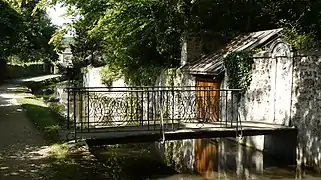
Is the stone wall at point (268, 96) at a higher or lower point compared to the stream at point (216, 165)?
higher

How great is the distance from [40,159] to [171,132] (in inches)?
135

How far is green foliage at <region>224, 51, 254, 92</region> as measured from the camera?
14.2 m

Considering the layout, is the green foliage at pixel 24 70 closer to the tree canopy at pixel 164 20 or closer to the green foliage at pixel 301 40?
the tree canopy at pixel 164 20

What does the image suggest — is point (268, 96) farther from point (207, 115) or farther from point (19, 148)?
point (19, 148)

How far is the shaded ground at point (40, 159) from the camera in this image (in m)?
8.59

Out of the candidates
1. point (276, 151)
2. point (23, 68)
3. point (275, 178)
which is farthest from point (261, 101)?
point (23, 68)

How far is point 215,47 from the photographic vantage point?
1811cm

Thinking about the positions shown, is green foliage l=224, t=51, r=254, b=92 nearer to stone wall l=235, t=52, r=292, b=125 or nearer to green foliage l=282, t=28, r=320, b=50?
stone wall l=235, t=52, r=292, b=125

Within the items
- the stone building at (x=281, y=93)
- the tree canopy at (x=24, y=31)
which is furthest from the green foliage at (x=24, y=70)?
the stone building at (x=281, y=93)

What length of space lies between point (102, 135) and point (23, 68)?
1622 inches

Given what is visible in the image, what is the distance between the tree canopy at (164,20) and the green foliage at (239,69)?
3731 mm

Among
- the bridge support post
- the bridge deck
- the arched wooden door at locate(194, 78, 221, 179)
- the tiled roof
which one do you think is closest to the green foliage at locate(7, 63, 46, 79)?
the tiled roof

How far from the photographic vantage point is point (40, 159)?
970 cm

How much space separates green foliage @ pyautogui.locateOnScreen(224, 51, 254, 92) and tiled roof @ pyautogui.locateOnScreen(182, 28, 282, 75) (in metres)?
0.52
